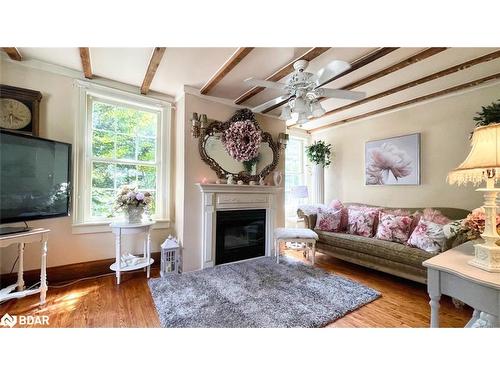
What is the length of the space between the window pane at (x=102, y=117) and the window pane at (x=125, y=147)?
147 millimetres

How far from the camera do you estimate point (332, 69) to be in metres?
1.50

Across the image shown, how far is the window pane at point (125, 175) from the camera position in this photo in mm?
2545

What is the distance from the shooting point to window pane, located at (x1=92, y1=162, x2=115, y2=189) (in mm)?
2406

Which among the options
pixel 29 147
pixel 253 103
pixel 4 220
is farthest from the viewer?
pixel 253 103

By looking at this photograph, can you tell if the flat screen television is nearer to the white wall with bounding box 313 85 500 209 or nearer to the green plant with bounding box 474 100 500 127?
the white wall with bounding box 313 85 500 209

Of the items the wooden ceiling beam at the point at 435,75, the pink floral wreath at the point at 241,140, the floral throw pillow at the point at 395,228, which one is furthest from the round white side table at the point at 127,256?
the wooden ceiling beam at the point at 435,75

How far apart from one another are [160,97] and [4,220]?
6.76 feet

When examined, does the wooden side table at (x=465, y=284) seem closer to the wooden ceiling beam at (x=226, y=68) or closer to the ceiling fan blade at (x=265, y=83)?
the ceiling fan blade at (x=265, y=83)

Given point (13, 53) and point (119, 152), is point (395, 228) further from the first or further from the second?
point (13, 53)

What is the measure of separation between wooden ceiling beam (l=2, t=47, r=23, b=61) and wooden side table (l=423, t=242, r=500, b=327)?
3.49 metres

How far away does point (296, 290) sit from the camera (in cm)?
204

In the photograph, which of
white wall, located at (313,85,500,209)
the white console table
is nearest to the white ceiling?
white wall, located at (313,85,500,209)
